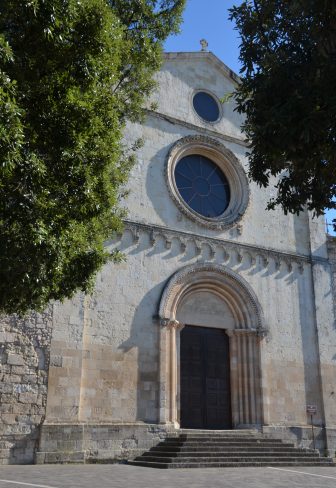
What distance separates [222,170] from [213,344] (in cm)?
603

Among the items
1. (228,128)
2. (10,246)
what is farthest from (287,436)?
(10,246)

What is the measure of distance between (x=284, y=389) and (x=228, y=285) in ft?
12.3

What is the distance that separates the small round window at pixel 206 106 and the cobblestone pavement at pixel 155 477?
462 inches

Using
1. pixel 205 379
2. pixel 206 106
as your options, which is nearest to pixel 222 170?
pixel 206 106

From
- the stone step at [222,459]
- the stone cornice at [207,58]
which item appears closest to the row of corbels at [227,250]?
the stone step at [222,459]

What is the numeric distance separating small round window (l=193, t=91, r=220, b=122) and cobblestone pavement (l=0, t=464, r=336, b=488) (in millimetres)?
11738

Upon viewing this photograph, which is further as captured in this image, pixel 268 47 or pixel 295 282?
pixel 295 282

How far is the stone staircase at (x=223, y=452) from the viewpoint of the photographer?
1334 cm

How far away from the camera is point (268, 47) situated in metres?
8.06

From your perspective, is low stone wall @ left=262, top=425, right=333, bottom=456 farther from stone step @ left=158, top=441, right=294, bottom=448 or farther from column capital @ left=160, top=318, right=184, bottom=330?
column capital @ left=160, top=318, right=184, bottom=330

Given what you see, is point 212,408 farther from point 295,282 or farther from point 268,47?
point 268,47

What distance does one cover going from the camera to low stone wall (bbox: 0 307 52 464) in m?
12.8

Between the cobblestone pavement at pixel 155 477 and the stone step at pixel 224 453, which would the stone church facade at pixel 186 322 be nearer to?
the stone step at pixel 224 453

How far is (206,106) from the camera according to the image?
64.1 ft
